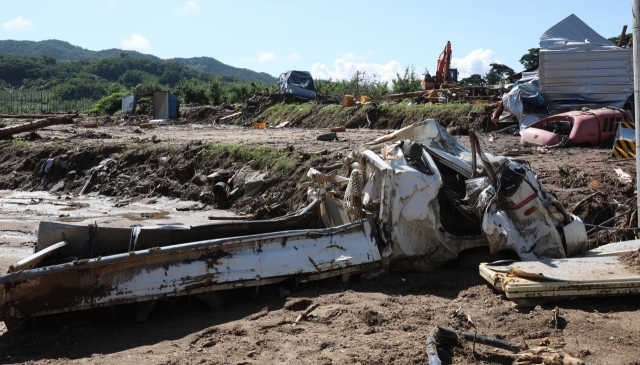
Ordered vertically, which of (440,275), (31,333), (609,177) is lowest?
(31,333)

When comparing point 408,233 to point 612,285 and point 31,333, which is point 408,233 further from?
point 31,333

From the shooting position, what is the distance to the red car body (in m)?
14.4

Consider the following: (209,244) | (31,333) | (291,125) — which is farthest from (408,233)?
(291,125)

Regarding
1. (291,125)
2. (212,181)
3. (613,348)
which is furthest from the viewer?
(291,125)

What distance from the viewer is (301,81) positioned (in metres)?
32.8

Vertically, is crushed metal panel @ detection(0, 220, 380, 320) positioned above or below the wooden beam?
below

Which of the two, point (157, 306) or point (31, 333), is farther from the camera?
point (157, 306)

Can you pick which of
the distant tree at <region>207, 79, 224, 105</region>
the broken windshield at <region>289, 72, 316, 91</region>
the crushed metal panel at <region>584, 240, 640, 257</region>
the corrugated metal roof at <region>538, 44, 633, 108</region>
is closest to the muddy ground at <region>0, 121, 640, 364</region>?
the crushed metal panel at <region>584, 240, 640, 257</region>

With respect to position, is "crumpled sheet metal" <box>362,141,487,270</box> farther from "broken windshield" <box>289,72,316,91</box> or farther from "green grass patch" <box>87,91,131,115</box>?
"green grass patch" <box>87,91,131,115</box>

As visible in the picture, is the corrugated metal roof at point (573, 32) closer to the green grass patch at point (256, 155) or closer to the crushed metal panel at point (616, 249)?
the green grass patch at point (256, 155)

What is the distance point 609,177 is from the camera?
10336mm

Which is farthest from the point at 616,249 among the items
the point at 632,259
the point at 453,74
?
the point at 453,74

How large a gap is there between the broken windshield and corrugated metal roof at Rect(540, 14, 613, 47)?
14298mm

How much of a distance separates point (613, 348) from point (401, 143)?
3179mm
